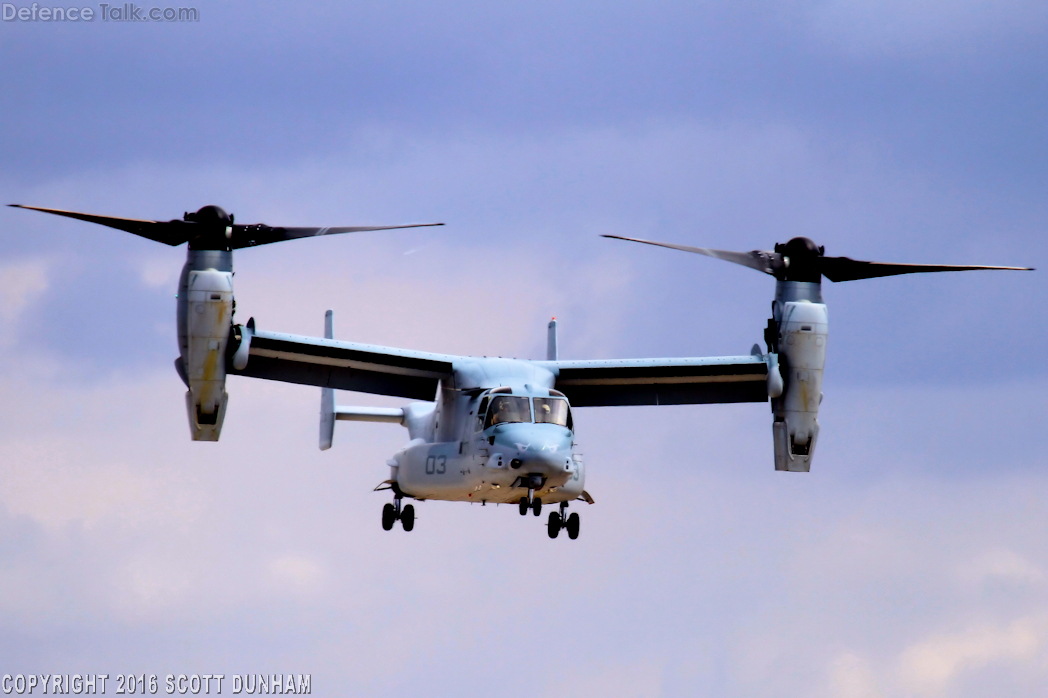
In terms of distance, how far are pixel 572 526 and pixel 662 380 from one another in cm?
358

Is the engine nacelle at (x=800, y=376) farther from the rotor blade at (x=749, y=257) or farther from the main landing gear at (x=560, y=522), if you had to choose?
the main landing gear at (x=560, y=522)

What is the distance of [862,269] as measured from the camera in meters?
32.2

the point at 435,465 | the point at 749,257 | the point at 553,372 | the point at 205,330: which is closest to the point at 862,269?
the point at 749,257

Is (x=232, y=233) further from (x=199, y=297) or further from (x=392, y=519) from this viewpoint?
(x=392, y=519)

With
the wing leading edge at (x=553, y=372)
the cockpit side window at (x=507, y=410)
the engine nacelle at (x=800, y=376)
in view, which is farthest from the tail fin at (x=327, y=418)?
the engine nacelle at (x=800, y=376)

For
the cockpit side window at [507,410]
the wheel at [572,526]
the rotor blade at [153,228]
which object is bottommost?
the wheel at [572,526]

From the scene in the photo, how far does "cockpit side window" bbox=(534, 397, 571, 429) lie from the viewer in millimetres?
30250

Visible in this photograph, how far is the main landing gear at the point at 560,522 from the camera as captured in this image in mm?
32719

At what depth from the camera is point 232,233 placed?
2958 centimetres

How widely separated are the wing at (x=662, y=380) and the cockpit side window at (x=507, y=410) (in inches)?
127

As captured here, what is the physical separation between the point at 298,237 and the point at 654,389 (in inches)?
333

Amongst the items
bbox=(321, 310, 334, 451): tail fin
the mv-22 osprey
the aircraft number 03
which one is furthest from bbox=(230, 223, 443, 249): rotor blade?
bbox=(321, 310, 334, 451): tail fin

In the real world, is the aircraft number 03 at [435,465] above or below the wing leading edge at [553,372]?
below

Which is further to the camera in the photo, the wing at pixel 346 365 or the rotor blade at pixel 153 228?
the wing at pixel 346 365
